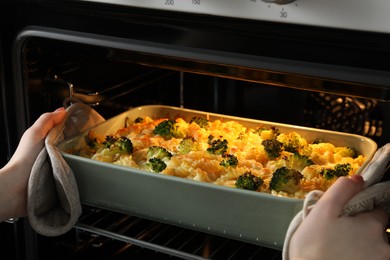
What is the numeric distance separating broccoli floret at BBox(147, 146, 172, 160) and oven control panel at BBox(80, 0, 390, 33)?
299 mm

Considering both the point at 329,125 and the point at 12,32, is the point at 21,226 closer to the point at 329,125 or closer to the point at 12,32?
the point at 12,32

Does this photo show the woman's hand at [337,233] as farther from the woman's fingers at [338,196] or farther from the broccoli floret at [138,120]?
the broccoli floret at [138,120]

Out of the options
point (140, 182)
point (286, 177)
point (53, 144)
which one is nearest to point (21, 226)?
point (53, 144)

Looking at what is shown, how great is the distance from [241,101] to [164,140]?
0.26m

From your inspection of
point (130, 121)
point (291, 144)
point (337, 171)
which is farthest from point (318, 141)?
point (130, 121)

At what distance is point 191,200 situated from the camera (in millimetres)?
1166

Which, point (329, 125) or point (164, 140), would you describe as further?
point (329, 125)

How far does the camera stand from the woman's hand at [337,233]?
3.31 feet

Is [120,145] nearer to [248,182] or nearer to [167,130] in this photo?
[167,130]

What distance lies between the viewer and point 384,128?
1417 millimetres

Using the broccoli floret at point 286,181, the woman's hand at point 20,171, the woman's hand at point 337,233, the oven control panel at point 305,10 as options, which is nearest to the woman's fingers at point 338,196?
the woman's hand at point 337,233

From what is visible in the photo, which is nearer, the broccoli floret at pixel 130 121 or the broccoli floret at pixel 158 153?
the broccoli floret at pixel 158 153

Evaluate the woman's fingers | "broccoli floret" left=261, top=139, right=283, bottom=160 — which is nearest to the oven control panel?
the woman's fingers

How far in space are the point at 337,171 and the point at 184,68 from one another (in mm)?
323
